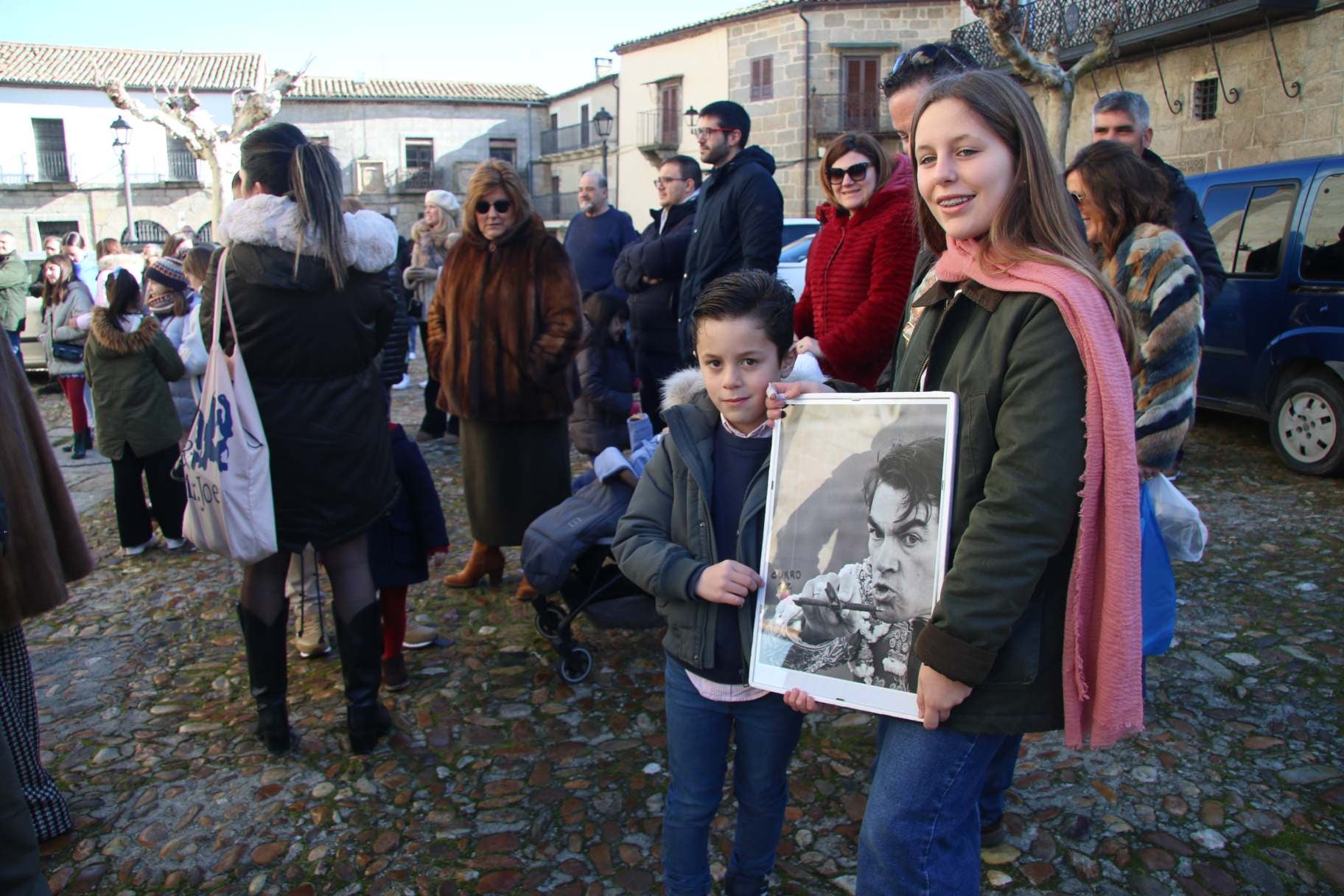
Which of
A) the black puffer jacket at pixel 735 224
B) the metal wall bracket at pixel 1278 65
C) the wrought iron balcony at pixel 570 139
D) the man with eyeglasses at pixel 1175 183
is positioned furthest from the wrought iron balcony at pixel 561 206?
the man with eyeglasses at pixel 1175 183

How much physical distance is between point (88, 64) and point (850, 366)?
51773mm

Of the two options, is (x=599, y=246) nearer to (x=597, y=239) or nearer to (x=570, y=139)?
(x=597, y=239)

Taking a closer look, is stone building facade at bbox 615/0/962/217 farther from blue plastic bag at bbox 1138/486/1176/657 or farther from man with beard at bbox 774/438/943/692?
man with beard at bbox 774/438/943/692

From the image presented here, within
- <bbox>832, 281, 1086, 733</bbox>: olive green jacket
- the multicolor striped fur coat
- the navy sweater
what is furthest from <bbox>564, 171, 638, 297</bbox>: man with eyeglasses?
<bbox>832, 281, 1086, 733</bbox>: olive green jacket

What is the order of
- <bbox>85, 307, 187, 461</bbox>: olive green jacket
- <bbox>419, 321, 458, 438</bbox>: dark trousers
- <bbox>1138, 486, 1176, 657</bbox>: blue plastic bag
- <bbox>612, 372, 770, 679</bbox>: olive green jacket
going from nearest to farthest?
<bbox>612, 372, 770, 679</bbox>: olive green jacket, <bbox>1138, 486, 1176, 657</bbox>: blue plastic bag, <bbox>85, 307, 187, 461</bbox>: olive green jacket, <bbox>419, 321, 458, 438</bbox>: dark trousers

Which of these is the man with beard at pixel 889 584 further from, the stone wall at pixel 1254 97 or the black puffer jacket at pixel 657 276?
the stone wall at pixel 1254 97

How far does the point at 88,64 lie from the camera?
43.4 meters

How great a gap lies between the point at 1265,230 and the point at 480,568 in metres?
5.98

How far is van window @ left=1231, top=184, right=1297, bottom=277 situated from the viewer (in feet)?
21.6

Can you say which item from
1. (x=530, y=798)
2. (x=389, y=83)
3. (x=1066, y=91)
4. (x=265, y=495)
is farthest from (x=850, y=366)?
(x=389, y=83)

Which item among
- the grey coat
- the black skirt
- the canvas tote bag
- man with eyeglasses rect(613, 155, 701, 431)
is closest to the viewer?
the canvas tote bag

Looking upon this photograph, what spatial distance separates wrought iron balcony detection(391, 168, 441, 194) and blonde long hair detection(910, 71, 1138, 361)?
4648 centimetres

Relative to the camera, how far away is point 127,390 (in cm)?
535

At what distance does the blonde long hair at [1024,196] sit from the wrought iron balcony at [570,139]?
38990 mm
